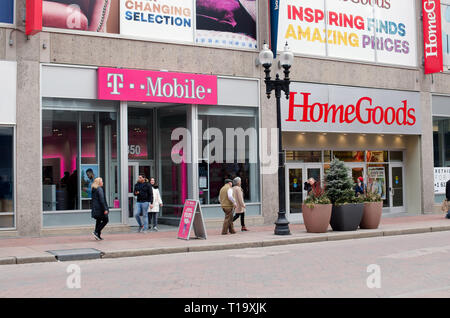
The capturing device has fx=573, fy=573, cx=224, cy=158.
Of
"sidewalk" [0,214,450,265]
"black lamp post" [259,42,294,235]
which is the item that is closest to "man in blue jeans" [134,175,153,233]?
"sidewalk" [0,214,450,265]

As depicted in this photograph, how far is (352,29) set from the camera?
77.4ft

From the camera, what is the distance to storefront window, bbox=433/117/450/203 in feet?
85.9

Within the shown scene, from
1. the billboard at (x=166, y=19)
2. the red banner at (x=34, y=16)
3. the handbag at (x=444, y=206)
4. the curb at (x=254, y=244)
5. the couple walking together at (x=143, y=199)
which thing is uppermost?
the billboard at (x=166, y=19)

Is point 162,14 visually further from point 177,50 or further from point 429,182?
point 429,182

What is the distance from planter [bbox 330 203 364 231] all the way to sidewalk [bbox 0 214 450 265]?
1.03 feet

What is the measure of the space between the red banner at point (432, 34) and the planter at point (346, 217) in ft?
33.4

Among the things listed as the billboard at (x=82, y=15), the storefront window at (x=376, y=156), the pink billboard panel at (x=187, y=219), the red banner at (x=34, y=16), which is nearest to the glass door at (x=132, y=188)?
the pink billboard panel at (x=187, y=219)

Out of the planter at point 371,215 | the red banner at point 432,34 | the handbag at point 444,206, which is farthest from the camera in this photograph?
the red banner at point 432,34

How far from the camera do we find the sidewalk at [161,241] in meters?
13.5

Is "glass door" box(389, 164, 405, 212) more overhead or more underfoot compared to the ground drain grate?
more overhead

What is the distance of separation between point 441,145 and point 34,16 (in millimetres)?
18863

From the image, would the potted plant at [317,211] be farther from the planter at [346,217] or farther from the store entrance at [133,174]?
the store entrance at [133,174]

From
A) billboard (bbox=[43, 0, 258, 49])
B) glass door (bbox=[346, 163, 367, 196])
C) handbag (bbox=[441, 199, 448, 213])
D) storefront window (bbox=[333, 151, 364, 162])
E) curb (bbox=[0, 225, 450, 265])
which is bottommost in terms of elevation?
curb (bbox=[0, 225, 450, 265])

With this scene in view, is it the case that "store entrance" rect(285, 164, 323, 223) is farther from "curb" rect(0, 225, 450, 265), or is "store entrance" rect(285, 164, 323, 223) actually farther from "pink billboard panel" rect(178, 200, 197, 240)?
"pink billboard panel" rect(178, 200, 197, 240)
